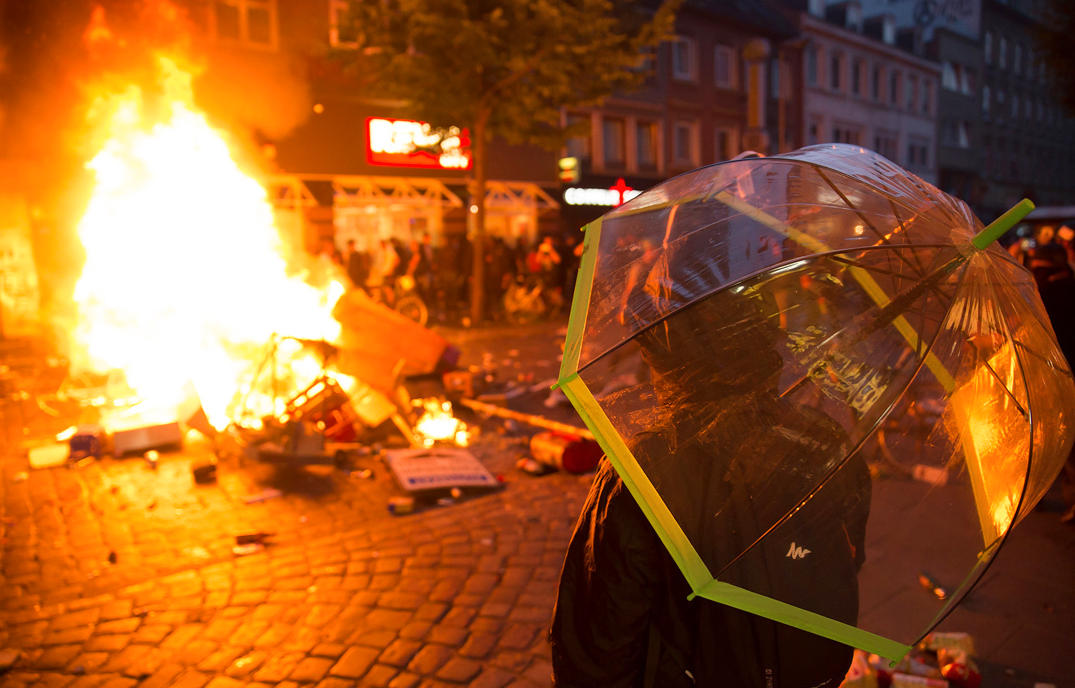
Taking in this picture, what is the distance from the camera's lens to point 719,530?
1.67 meters

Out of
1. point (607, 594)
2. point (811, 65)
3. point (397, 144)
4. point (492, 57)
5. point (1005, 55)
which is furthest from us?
point (1005, 55)

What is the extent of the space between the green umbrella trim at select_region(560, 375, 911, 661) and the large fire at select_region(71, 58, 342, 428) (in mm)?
6663

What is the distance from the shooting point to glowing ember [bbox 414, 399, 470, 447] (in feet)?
25.6

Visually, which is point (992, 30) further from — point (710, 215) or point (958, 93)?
point (710, 215)

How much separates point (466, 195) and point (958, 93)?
38.0 metres

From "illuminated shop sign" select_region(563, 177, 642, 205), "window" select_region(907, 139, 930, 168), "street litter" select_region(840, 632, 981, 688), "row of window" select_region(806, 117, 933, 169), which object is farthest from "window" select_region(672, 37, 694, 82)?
"street litter" select_region(840, 632, 981, 688)

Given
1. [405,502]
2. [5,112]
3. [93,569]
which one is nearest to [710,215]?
[405,502]

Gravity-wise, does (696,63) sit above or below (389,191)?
above

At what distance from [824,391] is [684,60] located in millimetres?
30603

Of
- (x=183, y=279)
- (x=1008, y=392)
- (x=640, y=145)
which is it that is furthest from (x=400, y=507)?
(x=640, y=145)

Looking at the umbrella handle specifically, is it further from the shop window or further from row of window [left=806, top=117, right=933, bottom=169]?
row of window [left=806, top=117, right=933, bottom=169]

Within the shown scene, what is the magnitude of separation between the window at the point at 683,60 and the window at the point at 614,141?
141 inches

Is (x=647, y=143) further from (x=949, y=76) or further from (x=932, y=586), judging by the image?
(x=932, y=586)

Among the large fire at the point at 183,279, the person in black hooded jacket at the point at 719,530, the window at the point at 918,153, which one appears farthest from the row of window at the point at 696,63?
the person in black hooded jacket at the point at 719,530
